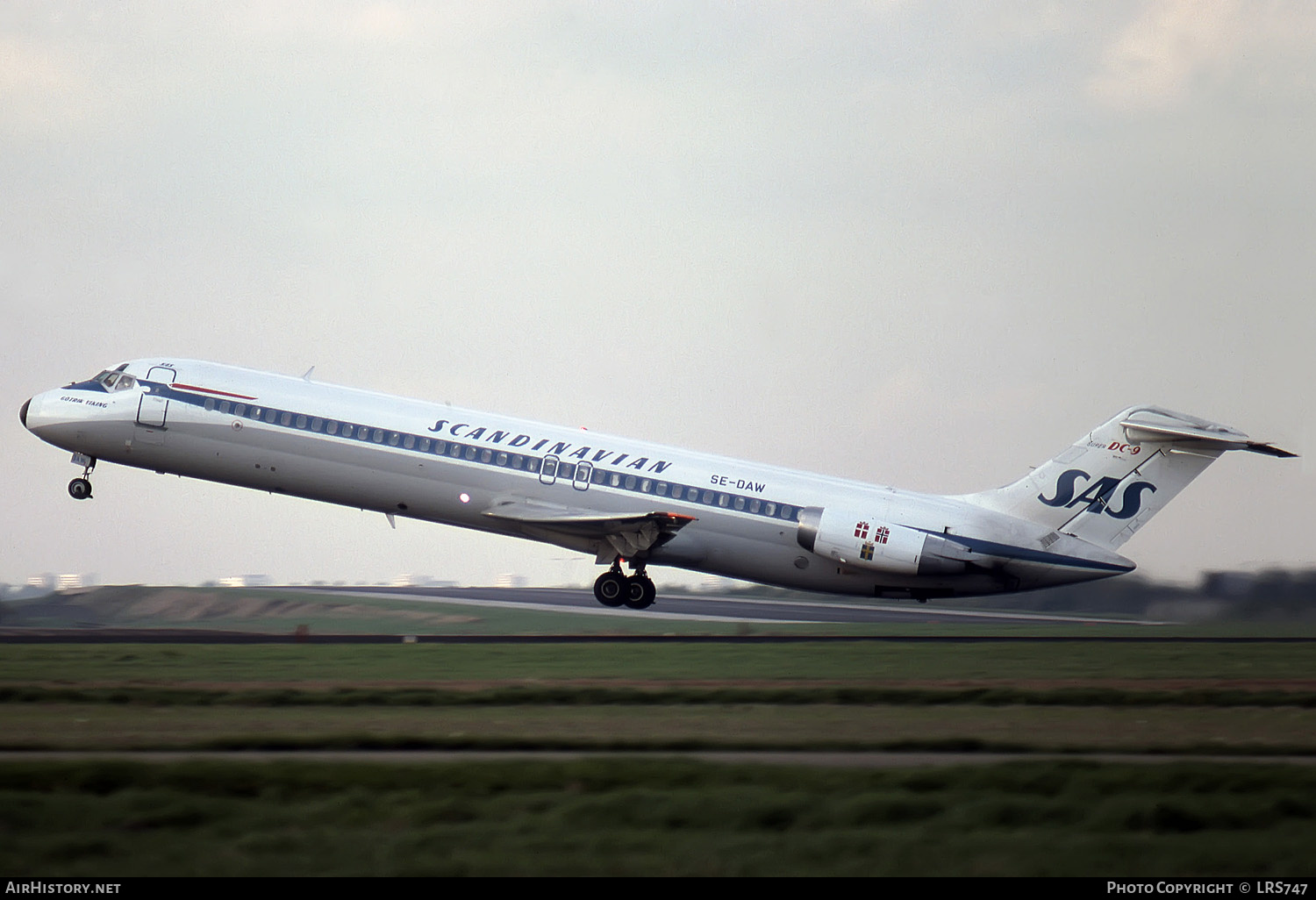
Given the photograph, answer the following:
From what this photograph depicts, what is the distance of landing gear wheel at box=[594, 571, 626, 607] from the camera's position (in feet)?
111

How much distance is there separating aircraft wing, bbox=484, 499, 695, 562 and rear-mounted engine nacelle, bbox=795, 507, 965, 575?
2787 mm

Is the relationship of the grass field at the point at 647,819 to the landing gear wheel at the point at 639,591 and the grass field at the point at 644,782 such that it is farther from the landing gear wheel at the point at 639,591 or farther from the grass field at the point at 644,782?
the landing gear wheel at the point at 639,591

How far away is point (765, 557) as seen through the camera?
32.6m

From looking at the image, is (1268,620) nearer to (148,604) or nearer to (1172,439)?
(1172,439)

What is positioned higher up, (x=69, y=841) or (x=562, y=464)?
(x=562, y=464)

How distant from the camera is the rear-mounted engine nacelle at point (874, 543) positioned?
31953 mm

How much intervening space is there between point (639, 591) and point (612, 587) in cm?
65

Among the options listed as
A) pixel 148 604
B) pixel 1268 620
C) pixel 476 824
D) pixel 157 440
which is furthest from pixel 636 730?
pixel 148 604

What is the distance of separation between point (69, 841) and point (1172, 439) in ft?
83.7

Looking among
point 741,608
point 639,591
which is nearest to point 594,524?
point 639,591

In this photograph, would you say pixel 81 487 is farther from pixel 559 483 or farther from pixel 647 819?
pixel 647 819

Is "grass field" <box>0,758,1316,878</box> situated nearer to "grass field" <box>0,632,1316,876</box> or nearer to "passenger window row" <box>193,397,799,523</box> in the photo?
"grass field" <box>0,632,1316,876</box>

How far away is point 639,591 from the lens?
3406 cm

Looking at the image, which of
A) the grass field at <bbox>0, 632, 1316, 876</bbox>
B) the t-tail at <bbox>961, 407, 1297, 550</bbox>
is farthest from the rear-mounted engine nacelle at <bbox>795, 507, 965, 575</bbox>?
the grass field at <bbox>0, 632, 1316, 876</bbox>
